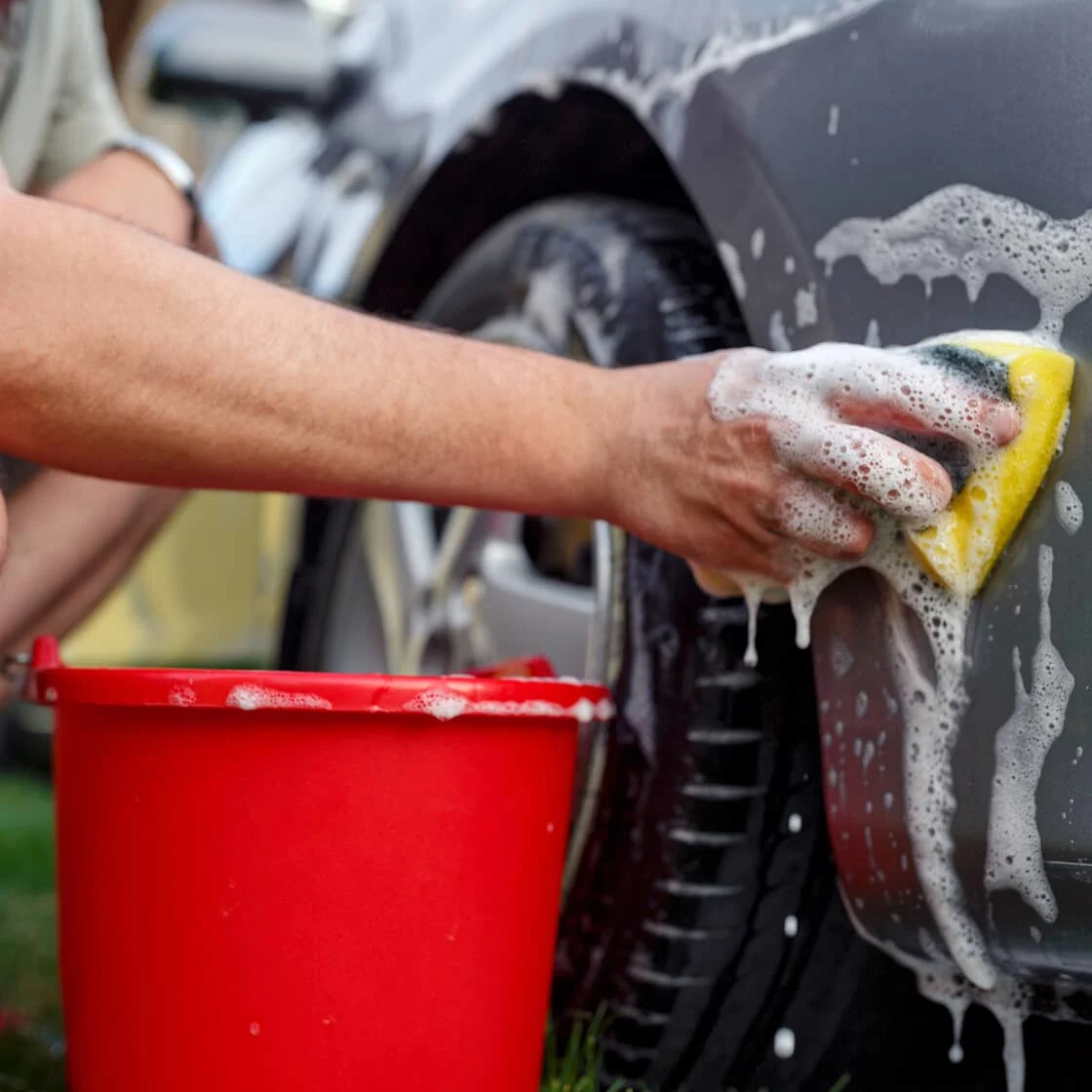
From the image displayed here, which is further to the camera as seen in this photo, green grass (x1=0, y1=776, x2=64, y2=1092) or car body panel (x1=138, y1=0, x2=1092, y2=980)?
green grass (x1=0, y1=776, x2=64, y2=1092)

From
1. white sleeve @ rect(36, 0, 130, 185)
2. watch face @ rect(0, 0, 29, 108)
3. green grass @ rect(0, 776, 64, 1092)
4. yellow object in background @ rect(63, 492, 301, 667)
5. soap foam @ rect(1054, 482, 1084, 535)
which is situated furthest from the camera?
yellow object in background @ rect(63, 492, 301, 667)

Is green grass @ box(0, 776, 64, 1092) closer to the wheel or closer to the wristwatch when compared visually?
the wheel

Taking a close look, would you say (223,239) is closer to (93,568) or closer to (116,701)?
(93,568)

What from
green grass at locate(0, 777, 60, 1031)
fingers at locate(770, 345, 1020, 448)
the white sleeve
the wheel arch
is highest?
the white sleeve

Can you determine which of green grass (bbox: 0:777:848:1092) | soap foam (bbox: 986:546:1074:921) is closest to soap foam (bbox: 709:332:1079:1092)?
soap foam (bbox: 986:546:1074:921)

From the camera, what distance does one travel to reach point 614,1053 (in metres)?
1.08

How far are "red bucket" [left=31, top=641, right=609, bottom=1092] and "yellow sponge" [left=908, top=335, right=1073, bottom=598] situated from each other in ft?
0.84

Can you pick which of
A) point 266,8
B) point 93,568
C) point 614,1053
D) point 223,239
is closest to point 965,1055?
point 614,1053

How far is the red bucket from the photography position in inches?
34.9

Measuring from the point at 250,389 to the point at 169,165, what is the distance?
0.69 m

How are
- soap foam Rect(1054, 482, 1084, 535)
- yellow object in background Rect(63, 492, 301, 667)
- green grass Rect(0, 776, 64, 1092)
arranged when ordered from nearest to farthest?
soap foam Rect(1054, 482, 1084, 535)
green grass Rect(0, 776, 64, 1092)
yellow object in background Rect(63, 492, 301, 667)

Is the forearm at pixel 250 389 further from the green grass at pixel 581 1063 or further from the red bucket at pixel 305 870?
the green grass at pixel 581 1063

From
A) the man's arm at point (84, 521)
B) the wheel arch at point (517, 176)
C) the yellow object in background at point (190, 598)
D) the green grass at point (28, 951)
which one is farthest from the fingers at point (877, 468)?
the yellow object in background at point (190, 598)

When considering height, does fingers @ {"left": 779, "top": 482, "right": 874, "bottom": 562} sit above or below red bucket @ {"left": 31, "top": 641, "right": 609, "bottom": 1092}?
above
